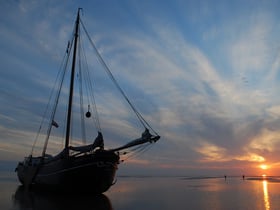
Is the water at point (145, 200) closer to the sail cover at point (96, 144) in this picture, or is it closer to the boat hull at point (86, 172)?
the boat hull at point (86, 172)

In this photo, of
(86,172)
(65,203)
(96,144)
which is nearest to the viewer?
(65,203)

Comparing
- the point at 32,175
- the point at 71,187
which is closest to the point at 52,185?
the point at 71,187

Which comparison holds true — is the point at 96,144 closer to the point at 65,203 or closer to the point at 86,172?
the point at 86,172

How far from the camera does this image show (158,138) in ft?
99.2

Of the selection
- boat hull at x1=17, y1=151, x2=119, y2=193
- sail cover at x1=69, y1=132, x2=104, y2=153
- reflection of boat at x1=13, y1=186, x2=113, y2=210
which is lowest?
reflection of boat at x1=13, y1=186, x2=113, y2=210

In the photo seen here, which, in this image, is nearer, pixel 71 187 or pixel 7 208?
pixel 7 208

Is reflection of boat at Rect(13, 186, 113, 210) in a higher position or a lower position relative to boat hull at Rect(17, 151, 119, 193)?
lower

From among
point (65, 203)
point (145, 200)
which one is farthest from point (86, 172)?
point (145, 200)

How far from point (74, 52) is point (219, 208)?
2550cm

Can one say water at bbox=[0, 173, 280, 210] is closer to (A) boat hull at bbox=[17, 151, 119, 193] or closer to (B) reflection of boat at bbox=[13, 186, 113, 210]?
(B) reflection of boat at bbox=[13, 186, 113, 210]

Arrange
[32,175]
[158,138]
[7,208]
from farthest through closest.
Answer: [32,175] → [158,138] → [7,208]

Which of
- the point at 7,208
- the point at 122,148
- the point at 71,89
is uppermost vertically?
the point at 71,89

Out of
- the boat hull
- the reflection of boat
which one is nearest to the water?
the reflection of boat

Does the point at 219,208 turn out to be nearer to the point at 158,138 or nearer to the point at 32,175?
the point at 158,138
